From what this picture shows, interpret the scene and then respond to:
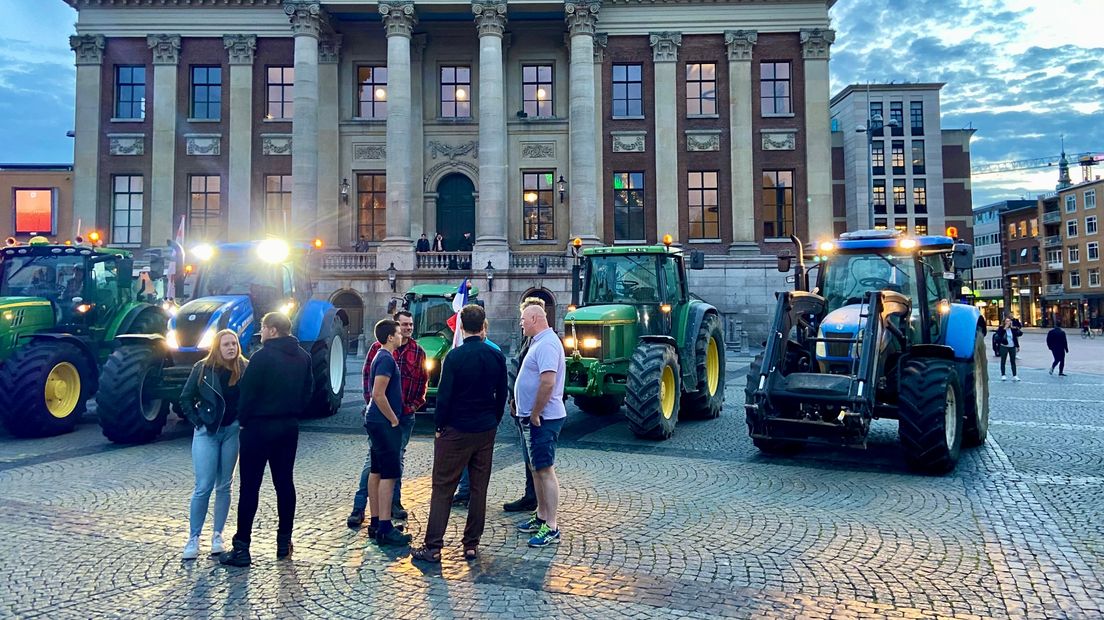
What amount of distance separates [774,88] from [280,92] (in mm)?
22294

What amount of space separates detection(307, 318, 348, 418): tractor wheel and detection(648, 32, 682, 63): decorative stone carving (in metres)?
22.8

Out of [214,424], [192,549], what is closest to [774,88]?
[214,424]

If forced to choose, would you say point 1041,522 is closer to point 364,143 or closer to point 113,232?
point 364,143

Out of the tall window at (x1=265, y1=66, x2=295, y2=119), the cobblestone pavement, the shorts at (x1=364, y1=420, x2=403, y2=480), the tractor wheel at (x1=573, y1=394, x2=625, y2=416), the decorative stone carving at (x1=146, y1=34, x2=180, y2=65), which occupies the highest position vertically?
the decorative stone carving at (x1=146, y1=34, x2=180, y2=65)

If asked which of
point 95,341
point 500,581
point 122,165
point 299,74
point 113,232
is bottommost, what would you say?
point 500,581

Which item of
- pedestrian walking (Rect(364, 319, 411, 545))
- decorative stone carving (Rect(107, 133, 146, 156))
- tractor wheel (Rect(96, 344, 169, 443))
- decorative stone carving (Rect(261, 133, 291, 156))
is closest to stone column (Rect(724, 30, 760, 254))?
decorative stone carving (Rect(261, 133, 291, 156))

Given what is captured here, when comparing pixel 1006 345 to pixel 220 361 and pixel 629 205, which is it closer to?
pixel 629 205

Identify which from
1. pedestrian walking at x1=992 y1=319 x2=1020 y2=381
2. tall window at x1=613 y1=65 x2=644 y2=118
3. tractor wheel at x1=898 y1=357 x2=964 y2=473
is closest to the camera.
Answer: tractor wheel at x1=898 y1=357 x2=964 y2=473

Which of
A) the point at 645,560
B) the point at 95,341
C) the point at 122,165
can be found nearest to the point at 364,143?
the point at 122,165

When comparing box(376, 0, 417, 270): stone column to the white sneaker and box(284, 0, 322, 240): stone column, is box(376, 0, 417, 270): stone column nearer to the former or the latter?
box(284, 0, 322, 240): stone column

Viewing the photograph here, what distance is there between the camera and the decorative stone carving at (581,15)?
98.0 ft

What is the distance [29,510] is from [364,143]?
27.2 meters

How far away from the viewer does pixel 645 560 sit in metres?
5.45

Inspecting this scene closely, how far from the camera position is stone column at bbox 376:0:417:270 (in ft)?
95.3
